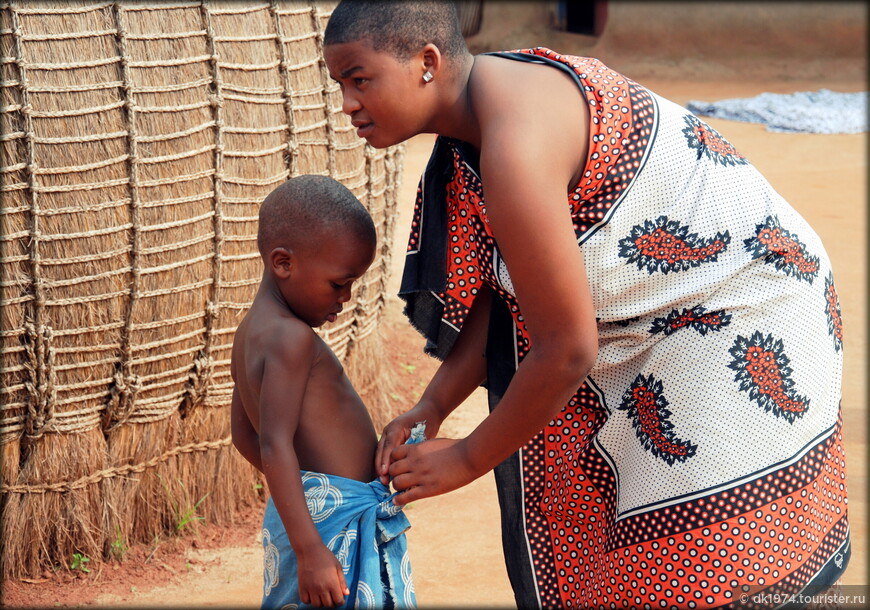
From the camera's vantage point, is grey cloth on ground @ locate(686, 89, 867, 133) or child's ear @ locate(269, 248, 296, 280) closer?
child's ear @ locate(269, 248, 296, 280)

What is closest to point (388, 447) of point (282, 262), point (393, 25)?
point (282, 262)

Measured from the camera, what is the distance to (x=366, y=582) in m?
1.79

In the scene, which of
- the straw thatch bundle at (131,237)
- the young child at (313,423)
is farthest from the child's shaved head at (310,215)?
the straw thatch bundle at (131,237)

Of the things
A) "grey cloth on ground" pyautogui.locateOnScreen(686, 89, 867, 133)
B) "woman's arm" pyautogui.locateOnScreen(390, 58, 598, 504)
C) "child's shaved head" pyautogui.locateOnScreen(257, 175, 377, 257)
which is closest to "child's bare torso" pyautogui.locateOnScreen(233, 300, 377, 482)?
"child's shaved head" pyautogui.locateOnScreen(257, 175, 377, 257)

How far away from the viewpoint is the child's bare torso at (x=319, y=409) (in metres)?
1.85

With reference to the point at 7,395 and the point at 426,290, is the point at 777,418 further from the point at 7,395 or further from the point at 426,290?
the point at 7,395

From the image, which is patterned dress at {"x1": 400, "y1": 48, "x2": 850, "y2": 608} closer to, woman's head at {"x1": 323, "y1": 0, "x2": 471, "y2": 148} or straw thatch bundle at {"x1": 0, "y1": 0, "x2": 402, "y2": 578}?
woman's head at {"x1": 323, "y1": 0, "x2": 471, "y2": 148}

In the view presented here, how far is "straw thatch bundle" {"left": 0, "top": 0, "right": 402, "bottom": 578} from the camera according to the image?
8.75 ft

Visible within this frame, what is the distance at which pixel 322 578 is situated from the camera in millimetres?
1739

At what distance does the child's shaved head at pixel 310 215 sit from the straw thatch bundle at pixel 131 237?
3.57 ft

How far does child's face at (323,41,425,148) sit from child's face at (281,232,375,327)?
0.34 meters

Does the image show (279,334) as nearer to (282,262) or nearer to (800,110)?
(282,262)

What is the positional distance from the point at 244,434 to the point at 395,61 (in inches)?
35.5

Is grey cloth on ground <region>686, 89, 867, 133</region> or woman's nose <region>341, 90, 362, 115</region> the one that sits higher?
woman's nose <region>341, 90, 362, 115</region>
